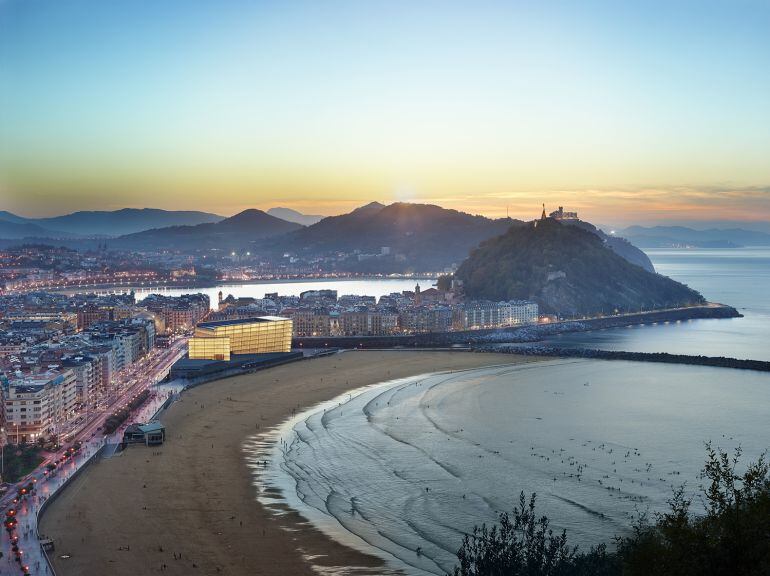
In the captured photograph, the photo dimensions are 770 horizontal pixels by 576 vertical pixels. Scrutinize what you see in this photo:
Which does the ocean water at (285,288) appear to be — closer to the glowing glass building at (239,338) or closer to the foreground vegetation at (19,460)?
the glowing glass building at (239,338)

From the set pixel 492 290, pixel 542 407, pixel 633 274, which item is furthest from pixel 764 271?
pixel 542 407

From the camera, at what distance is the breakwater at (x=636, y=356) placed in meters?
37.0

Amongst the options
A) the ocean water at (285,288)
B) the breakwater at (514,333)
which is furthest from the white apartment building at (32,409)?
the ocean water at (285,288)

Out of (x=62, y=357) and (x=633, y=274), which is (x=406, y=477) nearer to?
(x=62, y=357)

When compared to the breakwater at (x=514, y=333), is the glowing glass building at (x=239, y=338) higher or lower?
higher

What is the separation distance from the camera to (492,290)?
64.9 meters

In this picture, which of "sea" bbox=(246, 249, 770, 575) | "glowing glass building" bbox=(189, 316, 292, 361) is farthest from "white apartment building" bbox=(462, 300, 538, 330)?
"sea" bbox=(246, 249, 770, 575)

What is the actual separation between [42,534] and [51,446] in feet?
22.7

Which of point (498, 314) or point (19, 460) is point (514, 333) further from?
point (19, 460)

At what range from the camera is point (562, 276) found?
212ft

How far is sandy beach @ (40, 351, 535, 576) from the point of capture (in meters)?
14.2

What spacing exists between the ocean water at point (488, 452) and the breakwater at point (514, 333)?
13.0m

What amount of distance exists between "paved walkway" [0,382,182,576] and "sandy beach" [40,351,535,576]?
11.0 inches

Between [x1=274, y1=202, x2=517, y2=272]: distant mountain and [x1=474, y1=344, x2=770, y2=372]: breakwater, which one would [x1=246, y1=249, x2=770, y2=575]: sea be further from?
[x1=274, y1=202, x2=517, y2=272]: distant mountain
